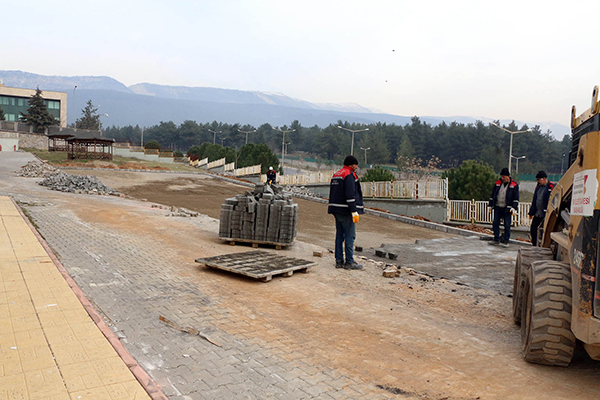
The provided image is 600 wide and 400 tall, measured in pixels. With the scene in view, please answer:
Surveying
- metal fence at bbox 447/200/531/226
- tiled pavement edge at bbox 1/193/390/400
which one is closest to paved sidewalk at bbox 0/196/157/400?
tiled pavement edge at bbox 1/193/390/400

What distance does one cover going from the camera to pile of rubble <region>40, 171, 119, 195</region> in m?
22.4

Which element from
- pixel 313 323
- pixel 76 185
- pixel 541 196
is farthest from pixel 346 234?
pixel 76 185

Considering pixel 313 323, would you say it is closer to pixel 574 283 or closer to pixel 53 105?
pixel 574 283

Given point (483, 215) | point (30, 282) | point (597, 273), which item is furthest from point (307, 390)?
point (483, 215)

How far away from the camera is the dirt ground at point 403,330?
4.32m

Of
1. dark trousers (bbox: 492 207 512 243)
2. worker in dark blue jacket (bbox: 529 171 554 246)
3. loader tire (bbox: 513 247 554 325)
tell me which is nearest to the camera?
loader tire (bbox: 513 247 554 325)

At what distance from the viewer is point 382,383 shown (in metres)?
4.33

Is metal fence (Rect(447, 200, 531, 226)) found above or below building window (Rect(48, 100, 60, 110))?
below

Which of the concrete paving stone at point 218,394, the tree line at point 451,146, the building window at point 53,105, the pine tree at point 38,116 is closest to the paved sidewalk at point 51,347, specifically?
the concrete paving stone at point 218,394

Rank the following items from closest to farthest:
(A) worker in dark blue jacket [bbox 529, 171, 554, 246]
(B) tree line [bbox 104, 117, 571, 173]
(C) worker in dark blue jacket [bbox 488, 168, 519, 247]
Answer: (A) worker in dark blue jacket [bbox 529, 171, 554, 246]
(C) worker in dark blue jacket [bbox 488, 168, 519, 247]
(B) tree line [bbox 104, 117, 571, 173]

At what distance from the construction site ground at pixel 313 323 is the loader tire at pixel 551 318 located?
0.22 metres

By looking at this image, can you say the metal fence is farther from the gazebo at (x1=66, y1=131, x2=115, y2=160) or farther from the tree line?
the tree line

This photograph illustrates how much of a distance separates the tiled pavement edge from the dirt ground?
0.22 m

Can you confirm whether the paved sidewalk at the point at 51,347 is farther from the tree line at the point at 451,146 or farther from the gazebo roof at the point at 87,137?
the tree line at the point at 451,146
